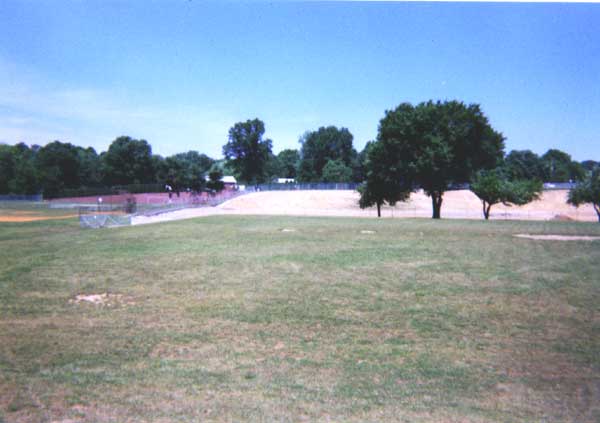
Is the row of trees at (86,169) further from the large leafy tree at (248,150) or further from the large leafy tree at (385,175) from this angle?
the large leafy tree at (385,175)

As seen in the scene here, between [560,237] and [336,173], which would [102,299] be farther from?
[336,173]

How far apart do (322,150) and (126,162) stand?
2699 inches

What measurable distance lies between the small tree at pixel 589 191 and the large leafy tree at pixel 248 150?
303 ft

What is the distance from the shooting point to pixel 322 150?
521 feet

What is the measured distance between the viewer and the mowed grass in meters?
5.67

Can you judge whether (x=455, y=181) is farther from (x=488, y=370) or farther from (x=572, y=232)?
(x=488, y=370)

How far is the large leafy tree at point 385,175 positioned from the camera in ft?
160

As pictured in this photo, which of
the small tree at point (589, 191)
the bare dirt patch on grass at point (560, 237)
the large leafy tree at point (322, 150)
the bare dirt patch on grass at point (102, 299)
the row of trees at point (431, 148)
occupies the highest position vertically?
the large leafy tree at point (322, 150)

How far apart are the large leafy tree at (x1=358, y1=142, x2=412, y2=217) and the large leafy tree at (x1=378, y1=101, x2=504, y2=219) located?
0.18 m

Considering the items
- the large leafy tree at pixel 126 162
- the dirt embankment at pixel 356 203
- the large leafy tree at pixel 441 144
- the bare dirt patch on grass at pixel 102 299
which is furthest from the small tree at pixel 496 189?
the large leafy tree at pixel 126 162

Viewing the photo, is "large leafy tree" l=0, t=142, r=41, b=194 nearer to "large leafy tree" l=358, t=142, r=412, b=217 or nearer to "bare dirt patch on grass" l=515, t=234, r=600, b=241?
"large leafy tree" l=358, t=142, r=412, b=217

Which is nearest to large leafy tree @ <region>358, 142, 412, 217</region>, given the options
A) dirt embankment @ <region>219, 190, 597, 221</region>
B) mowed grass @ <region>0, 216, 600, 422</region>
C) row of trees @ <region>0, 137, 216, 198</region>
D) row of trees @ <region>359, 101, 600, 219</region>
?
row of trees @ <region>359, 101, 600, 219</region>

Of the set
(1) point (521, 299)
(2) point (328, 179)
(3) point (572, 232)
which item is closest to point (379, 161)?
(3) point (572, 232)

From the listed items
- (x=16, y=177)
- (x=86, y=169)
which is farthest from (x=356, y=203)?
(x=86, y=169)
